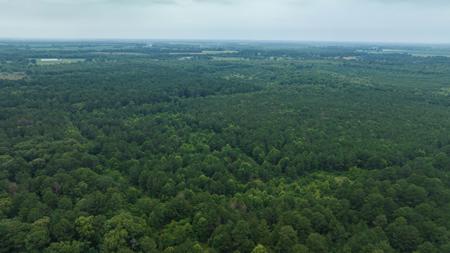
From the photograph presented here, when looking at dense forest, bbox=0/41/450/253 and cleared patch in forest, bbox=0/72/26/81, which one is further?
cleared patch in forest, bbox=0/72/26/81

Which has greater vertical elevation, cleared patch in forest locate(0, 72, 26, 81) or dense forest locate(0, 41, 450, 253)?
cleared patch in forest locate(0, 72, 26, 81)

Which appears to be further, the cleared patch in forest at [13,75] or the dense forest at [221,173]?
the cleared patch in forest at [13,75]

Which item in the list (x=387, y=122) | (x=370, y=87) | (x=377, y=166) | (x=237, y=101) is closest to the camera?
(x=377, y=166)

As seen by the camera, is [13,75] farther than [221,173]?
Yes

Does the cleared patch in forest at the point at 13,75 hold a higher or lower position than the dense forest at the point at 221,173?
higher

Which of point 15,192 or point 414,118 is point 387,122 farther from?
point 15,192

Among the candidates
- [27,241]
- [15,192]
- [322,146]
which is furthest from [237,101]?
[27,241]

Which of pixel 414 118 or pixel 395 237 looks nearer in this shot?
pixel 395 237

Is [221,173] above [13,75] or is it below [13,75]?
below
